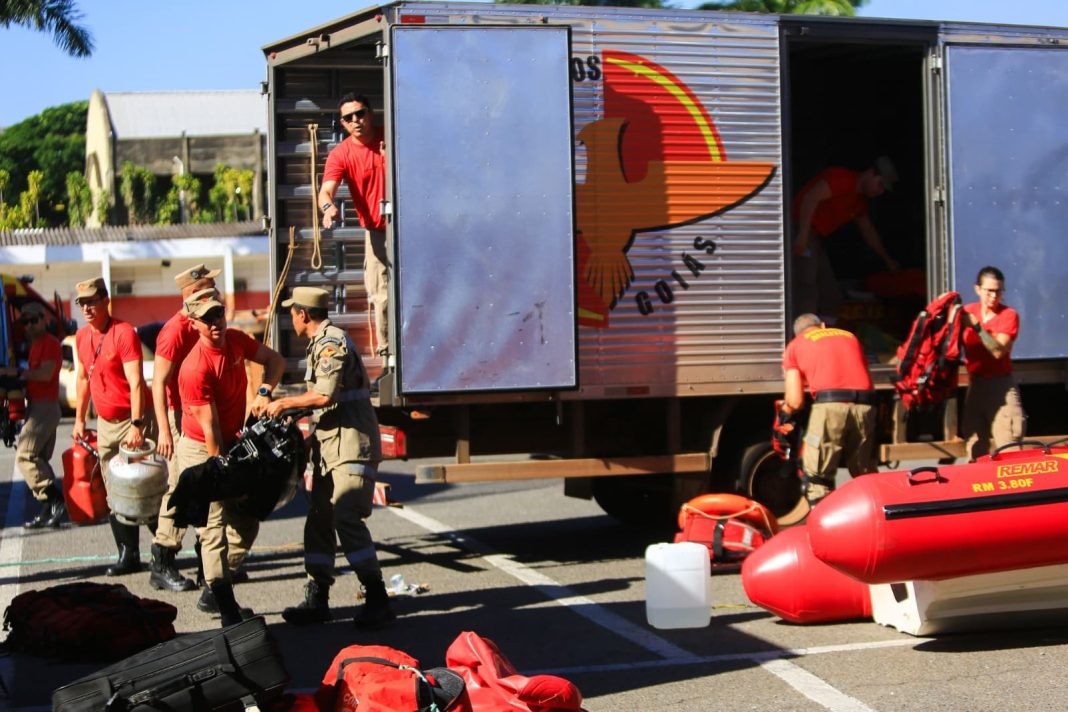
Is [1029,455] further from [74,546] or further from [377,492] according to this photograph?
[74,546]

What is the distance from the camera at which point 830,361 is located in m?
8.94

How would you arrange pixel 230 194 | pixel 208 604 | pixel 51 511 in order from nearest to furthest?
pixel 208 604
pixel 51 511
pixel 230 194

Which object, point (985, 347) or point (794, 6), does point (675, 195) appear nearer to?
point (985, 347)

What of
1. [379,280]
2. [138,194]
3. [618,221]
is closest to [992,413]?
[618,221]

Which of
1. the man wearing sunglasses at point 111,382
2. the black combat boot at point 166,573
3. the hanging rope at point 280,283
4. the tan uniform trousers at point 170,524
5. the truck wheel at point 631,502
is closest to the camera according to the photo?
the tan uniform trousers at point 170,524

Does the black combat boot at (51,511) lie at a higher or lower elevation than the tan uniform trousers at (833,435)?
lower

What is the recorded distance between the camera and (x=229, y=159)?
1907 inches

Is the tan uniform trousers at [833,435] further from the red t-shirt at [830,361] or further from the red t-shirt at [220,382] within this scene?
the red t-shirt at [220,382]

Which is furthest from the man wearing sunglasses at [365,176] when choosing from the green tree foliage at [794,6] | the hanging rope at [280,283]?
the green tree foliage at [794,6]

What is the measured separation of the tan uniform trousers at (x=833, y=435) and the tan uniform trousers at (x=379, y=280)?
2.89 meters

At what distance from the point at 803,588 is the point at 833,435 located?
6.64 ft

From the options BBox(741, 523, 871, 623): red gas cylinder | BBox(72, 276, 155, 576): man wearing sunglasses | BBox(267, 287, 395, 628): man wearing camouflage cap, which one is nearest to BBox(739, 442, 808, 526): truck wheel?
BBox(741, 523, 871, 623): red gas cylinder

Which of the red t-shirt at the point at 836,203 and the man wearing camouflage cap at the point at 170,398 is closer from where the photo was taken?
the man wearing camouflage cap at the point at 170,398

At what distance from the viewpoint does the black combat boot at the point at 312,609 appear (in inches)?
300
